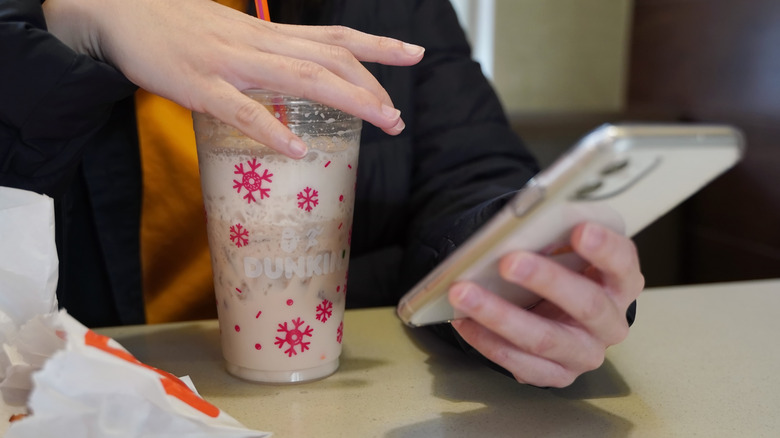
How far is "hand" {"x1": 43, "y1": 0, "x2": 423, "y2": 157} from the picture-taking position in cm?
52

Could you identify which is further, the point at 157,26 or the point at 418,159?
the point at 418,159

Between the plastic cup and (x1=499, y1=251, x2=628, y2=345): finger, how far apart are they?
17 centimetres

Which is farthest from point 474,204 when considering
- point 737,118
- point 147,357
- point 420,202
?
point 737,118

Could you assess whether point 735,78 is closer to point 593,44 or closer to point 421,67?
point 593,44

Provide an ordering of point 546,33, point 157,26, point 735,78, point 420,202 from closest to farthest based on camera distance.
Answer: point 157,26 < point 420,202 < point 735,78 < point 546,33

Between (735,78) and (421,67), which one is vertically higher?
(421,67)

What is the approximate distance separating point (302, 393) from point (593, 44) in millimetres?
1837

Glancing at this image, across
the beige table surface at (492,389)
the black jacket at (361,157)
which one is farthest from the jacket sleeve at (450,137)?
the beige table surface at (492,389)

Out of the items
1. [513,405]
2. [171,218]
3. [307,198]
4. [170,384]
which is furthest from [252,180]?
[171,218]

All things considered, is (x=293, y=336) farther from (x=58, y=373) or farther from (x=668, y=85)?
(x=668, y=85)

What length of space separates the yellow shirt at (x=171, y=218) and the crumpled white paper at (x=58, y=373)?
307 mm

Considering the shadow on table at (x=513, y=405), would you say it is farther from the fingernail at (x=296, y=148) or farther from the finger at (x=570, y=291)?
the fingernail at (x=296, y=148)

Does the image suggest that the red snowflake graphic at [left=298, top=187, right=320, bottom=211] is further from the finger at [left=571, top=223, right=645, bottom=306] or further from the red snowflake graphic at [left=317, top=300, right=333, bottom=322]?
the finger at [left=571, top=223, right=645, bottom=306]

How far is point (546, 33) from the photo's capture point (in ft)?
6.87
